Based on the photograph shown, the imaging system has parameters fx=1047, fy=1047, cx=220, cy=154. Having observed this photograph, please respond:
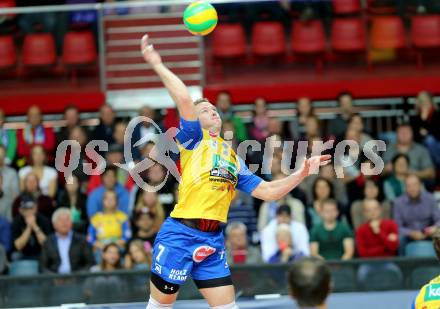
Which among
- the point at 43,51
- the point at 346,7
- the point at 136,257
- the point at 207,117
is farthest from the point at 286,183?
the point at 43,51

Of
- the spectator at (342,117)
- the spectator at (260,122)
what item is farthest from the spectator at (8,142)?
the spectator at (342,117)

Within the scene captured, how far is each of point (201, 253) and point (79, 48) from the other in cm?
928

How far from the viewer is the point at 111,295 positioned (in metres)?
10.9

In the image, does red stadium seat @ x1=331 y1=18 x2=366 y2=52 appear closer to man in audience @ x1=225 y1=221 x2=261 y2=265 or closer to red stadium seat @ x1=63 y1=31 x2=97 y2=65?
red stadium seat @ x1=63 y1=31 x2=97 y2=65

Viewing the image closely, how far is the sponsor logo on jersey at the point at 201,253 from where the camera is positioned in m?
8.05

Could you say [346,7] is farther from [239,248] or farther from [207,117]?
[207,117]

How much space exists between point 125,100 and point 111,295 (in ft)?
20.7

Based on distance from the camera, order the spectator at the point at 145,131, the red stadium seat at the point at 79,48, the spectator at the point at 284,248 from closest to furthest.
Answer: the spectator at the point at 284,248
the spectator at the point at 145,131
the red stadium seat at the point at 79,48

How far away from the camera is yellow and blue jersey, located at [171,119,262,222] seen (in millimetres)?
8047

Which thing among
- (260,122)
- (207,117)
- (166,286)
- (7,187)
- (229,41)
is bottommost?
(7,187)

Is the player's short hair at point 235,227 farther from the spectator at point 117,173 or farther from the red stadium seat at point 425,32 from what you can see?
the red stadium seat at point 425,32

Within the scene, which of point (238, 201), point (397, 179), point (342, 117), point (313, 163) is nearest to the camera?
point (313, 163)

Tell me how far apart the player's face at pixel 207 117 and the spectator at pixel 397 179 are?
18.7 feet

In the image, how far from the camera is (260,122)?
1462 centimetres
